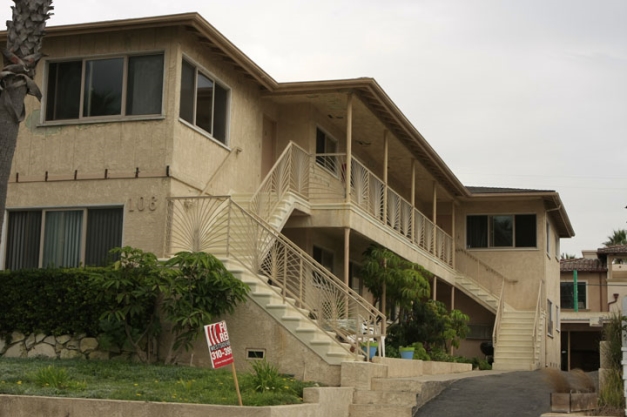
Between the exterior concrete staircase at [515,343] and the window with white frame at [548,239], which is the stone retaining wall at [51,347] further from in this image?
the window with white frame at [548,239]

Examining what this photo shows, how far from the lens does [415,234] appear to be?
27547mm

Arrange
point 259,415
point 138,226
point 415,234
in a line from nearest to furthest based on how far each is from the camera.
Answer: point 259,415
point 138,226
point 415,234

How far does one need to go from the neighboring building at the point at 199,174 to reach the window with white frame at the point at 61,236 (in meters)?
0.03

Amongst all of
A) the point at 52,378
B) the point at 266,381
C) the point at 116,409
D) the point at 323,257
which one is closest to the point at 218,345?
the point at 116,409

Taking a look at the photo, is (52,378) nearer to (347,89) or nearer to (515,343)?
(347,89)

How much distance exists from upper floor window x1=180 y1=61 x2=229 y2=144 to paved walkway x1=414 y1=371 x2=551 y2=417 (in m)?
6.95

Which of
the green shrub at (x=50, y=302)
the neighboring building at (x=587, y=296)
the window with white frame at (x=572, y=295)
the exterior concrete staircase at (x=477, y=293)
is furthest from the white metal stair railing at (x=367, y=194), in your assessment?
the window with white frame at (x=572, y=295)

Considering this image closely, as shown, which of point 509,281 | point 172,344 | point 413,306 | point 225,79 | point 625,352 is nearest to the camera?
point 625,352

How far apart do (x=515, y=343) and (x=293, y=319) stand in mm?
16056

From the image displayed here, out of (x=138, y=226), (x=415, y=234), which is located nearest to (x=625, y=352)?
(x=138, y=226)

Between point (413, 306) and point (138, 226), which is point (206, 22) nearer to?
point (138, 226)

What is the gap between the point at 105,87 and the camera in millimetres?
18016

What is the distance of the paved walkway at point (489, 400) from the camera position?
15039 mm

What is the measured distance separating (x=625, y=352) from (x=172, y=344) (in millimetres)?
7368
